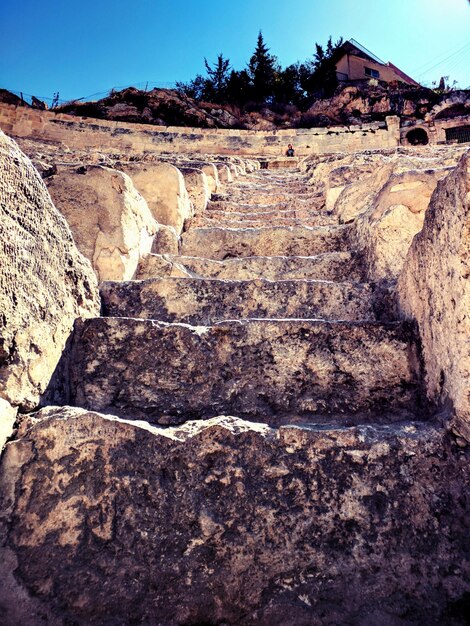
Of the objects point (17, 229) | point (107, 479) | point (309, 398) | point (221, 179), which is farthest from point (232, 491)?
point (221, 179)

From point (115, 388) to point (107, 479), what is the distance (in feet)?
1.29

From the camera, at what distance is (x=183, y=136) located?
14.8 m

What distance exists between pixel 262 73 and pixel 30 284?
27710mm

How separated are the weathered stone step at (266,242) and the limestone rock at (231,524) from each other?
208cm

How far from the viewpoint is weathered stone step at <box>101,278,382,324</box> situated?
1.90m

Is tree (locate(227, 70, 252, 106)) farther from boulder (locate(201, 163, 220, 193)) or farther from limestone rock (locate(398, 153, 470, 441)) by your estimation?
limestone rock (locate(398, 153, 470, 441))

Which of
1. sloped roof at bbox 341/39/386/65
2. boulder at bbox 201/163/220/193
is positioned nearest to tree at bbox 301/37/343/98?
sloped roof at bbox 341/39/386/65

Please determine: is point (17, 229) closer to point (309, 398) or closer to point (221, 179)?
point (309, 398)

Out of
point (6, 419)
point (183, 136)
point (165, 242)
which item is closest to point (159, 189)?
point (165, 242)

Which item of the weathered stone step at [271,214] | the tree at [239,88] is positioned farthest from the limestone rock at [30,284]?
the tree at [239,88]

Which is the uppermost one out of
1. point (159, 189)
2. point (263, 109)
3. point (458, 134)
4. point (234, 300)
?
point (263, 109)

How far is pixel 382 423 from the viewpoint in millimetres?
1281

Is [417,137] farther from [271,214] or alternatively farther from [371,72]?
[271,214]

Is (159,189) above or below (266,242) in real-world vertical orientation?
above
